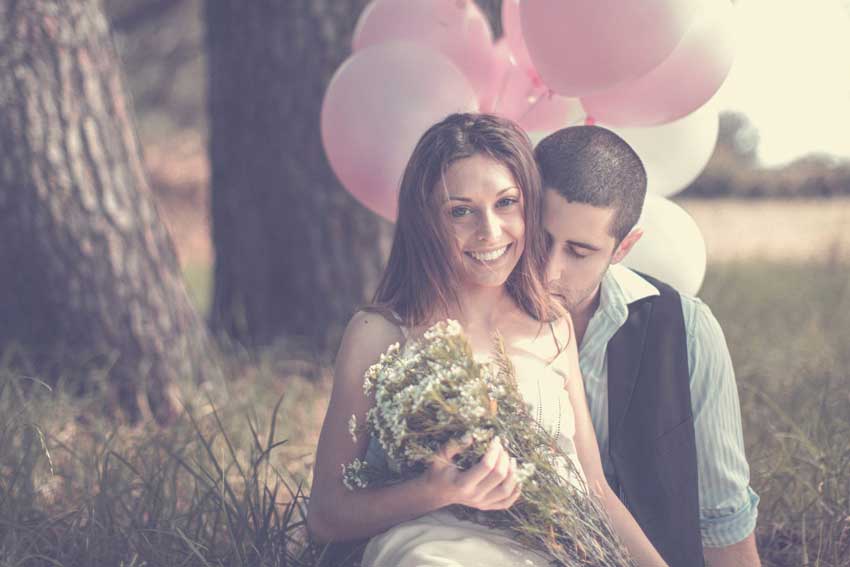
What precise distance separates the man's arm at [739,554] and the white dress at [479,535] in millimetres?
447

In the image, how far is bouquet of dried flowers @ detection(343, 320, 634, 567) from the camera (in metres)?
1.55

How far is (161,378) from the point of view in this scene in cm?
338

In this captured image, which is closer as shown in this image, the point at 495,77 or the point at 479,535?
the point at 479,535

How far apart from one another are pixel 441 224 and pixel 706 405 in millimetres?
720

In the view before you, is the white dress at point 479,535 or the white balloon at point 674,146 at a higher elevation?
the white balloon at point 674,146

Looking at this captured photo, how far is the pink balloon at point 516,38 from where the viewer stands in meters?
2.52

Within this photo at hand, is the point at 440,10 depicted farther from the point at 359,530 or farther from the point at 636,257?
the point at 359,530

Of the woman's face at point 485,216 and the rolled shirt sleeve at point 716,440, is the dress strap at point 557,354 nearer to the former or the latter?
the woman's face at point 485,216

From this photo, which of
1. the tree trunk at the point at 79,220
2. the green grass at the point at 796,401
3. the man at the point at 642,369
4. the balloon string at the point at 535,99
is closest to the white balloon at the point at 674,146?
the balloon string at the point at 535,99

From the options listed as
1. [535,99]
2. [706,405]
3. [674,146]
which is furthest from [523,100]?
[706,405]

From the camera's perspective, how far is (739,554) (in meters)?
2.04

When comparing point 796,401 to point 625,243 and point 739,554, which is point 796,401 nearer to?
point 739,554

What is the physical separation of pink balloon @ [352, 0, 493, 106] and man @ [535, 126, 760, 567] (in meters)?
0.66

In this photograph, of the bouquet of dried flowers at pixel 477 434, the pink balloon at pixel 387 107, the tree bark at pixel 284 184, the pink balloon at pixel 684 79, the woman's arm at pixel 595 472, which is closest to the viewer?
the bouquet of dried flowers at pixel 477 434
